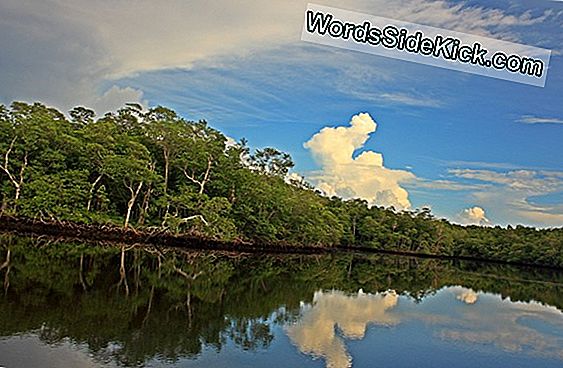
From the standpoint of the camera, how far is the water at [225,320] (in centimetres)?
541

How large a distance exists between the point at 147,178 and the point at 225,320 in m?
12.3

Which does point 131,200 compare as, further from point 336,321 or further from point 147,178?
point 336,321

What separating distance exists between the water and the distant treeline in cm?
424

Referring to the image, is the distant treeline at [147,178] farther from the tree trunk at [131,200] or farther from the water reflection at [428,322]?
the water reflection at [428,322]

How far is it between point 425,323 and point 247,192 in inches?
589

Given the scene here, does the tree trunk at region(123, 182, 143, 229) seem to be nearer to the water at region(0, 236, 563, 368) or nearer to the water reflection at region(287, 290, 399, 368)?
the water at region(0, 236, 563, 368)

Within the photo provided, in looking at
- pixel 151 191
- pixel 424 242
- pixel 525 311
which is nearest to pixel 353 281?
pixel 525 311

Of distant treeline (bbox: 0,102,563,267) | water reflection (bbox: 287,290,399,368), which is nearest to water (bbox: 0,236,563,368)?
water reflection (bbox: 287,290,399,368)

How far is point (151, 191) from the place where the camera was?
20.6m

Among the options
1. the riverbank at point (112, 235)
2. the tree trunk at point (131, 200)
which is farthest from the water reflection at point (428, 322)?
the tree trunk at point (131, 200)

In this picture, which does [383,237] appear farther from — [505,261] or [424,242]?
[505,261]

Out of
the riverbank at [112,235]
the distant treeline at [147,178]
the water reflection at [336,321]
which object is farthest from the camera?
the distant treeline at [147,178]

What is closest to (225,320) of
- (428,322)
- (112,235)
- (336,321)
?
(336,321)

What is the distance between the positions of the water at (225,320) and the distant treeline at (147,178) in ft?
13.9
